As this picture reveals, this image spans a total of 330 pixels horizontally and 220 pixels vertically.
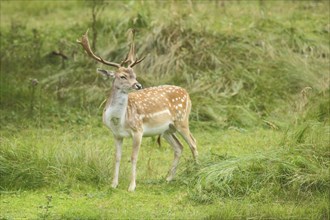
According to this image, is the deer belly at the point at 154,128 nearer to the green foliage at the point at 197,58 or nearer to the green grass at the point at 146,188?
the green grass at the point at 146,188

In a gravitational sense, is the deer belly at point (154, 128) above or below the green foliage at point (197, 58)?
above

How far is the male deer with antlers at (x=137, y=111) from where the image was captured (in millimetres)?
10984

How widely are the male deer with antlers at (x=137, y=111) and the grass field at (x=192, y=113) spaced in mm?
332

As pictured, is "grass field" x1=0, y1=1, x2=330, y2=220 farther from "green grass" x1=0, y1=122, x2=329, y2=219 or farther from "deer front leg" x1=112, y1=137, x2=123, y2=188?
"deer front leg" x1=112, y1=137, x2=123, y2=188

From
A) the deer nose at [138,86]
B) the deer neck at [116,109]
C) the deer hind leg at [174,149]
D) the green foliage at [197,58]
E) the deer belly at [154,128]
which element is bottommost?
the green foliage at [197,58]

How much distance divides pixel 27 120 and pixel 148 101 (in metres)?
3.37

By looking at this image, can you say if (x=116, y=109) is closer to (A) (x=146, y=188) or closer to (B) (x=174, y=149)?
(A) (x=146, y=188)

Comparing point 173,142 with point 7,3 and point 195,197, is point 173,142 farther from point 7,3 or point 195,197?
point 7,3

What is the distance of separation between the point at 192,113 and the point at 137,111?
3.35 m

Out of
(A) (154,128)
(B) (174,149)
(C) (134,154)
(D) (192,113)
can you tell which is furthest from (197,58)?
(C) (134,154)

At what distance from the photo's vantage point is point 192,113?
47.5ft

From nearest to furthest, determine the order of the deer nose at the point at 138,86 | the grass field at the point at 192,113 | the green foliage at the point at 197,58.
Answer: the grass field at the point at 192,113 → the deer nose at the point at 138,86 → the green foliage at the point at 197,58

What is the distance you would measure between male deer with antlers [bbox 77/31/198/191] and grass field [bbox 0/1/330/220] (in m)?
0.33

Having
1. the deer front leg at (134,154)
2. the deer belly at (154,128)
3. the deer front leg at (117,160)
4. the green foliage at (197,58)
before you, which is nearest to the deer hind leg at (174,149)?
the deer belly at (154,128)
